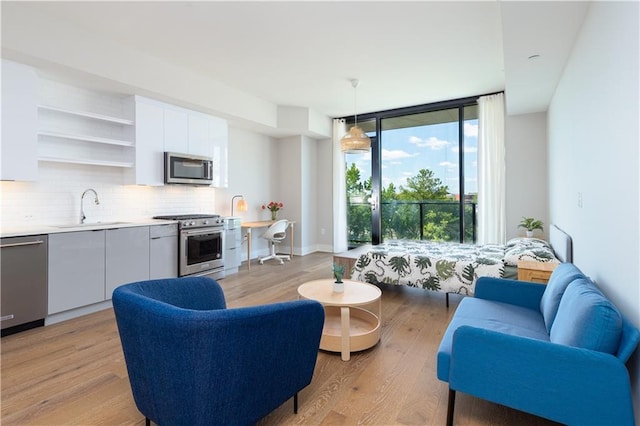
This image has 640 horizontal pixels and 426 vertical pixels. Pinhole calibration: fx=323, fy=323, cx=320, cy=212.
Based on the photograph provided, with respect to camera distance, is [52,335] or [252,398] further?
[52,335]

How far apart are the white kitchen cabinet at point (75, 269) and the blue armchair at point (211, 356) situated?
2222mm

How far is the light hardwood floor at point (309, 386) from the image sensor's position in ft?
5.89

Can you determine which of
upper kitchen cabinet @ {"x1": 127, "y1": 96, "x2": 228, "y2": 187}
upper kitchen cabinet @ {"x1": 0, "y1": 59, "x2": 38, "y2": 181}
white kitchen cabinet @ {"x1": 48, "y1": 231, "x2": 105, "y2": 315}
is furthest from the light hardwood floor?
upper kitchen cabinet @ {"x1": 127, "y1": 96, "x2": 228, "y2": 187}

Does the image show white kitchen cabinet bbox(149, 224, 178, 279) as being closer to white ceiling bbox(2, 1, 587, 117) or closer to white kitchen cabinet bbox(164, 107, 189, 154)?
white kitchen cabinet bbox(164, 107, 189, 154)

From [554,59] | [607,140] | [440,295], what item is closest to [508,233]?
[440,295]

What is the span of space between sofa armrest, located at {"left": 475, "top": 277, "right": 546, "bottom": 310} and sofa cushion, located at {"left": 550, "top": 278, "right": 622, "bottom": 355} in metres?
0.81

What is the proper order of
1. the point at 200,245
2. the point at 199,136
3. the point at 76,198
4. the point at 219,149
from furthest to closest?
the point at 219,149 < the point at 199,136 < the point at 200,245 < the point at 76,198

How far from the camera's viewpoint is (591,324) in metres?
1.40

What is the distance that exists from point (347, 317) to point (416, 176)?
4.36 metres

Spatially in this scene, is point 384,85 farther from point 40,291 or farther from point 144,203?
point 40,291

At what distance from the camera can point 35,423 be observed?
1.75 meters

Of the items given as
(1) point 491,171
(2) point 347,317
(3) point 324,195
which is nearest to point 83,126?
(2) point 347,317

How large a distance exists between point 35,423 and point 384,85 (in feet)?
16.8

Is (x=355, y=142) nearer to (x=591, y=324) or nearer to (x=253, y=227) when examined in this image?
(x=253, y=227)
